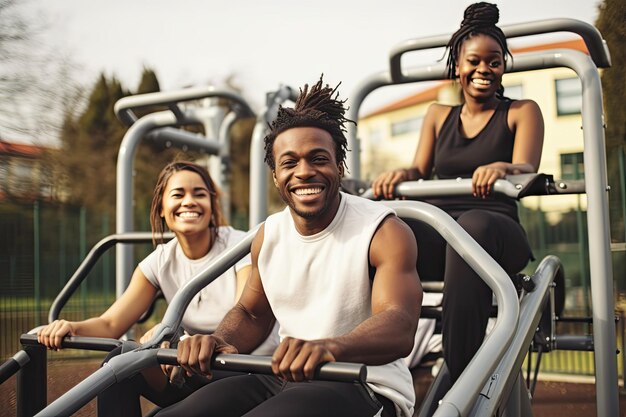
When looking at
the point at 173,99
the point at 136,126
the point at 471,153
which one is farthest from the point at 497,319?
the point at 136,126

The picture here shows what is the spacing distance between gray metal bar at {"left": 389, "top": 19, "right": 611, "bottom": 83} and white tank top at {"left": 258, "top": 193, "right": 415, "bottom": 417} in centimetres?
104

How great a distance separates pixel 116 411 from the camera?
5.28ft

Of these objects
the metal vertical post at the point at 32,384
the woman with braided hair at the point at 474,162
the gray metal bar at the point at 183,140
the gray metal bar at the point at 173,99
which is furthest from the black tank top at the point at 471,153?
the gray metal bar at the point at 183,140

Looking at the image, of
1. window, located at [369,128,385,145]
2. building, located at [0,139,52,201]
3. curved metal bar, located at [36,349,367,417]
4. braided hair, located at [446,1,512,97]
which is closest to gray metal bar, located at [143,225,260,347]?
curved metal bar, located at [36,349,367,417]

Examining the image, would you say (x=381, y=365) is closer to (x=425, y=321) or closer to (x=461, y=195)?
(x=461, y=195)

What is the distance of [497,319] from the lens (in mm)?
1505

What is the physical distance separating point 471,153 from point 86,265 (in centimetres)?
154

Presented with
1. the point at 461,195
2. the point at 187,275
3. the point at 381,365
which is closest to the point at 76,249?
the point at 187,275

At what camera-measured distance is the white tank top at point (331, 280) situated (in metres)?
1.50

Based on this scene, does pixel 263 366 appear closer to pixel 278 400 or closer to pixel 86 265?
pixel 278 400

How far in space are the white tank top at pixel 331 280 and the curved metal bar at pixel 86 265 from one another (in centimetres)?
137

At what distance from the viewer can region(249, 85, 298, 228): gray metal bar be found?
10.5 ft

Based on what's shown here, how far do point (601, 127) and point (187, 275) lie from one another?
54.8 inches

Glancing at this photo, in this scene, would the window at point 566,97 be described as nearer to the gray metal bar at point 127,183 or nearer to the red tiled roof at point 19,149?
the red tiled roof at point 19,149
